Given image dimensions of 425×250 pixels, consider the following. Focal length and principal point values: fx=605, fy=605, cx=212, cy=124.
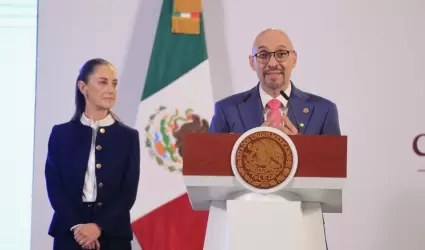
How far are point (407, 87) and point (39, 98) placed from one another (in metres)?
1.98

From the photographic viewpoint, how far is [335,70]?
3299 mm

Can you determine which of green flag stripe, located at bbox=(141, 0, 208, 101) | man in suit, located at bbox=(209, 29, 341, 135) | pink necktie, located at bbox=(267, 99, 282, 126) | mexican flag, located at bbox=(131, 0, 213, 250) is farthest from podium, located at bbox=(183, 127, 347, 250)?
green flag stripe, located at bbox=(141, 0, 208, 101)

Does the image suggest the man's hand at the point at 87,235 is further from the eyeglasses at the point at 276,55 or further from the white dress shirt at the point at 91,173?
the eyeglasses at the point at 276,55

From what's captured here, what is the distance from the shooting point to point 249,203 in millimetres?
1902

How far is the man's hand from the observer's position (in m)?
2.65

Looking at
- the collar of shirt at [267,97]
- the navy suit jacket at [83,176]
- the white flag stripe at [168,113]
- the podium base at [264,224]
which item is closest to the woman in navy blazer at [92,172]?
the navy suit jacket at [83,176]

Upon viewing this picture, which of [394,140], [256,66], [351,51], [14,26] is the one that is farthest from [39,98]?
[394,140]

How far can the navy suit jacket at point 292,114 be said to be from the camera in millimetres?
2285

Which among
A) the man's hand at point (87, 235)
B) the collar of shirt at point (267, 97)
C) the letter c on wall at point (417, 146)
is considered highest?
the collar of shirt at point (267, 97)

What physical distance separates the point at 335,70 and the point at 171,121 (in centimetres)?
93

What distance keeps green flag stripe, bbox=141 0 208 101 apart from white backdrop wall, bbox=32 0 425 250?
5 centimetres

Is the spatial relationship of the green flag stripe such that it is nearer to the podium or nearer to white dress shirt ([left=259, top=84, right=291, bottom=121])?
white dress shirt ([left=259, top=84, right=291, bottom=121])

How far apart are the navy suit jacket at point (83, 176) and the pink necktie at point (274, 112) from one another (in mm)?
848

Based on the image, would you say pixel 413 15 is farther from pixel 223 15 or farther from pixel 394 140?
pixel 223 15
